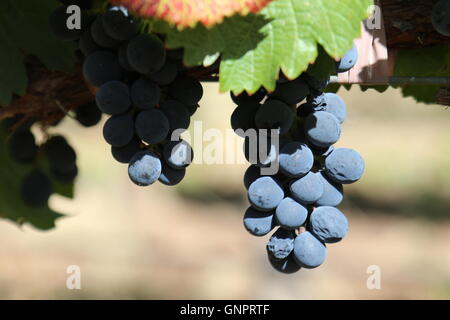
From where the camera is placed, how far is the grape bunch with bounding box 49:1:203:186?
2.58ft

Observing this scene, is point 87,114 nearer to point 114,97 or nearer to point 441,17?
point 114,97

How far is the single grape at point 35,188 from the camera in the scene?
1.20 m

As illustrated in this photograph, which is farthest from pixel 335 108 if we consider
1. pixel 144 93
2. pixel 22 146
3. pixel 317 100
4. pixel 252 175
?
pixel 22 146

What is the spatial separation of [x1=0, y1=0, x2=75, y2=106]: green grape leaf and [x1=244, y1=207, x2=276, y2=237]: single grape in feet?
1.17

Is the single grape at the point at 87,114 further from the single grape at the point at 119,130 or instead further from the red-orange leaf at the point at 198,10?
the red-orange leaf at the point at 198,10

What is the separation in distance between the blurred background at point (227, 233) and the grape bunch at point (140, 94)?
3080mm

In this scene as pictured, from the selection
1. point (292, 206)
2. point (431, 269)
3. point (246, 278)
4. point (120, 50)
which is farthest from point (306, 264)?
point (431, 269)

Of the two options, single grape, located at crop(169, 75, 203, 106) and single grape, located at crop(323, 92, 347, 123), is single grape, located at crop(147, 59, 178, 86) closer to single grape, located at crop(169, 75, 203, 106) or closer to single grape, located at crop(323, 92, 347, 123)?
single grape, located at crop(169, 75, 203, 106)

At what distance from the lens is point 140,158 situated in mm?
813

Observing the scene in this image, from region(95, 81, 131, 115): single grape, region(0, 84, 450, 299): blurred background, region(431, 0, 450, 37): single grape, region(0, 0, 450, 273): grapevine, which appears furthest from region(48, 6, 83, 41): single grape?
region(0, 84, 450, 299): blurred background

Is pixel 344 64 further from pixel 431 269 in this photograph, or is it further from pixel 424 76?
pixel 431 269

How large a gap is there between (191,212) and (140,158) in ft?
12.2

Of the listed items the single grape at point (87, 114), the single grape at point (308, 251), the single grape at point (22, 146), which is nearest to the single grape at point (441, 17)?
the single grape at point (308, 251)

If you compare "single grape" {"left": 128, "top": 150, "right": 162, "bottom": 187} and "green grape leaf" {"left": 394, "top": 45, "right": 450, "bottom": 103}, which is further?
"green grape leaf" {"left": 394, "top": 45, "right": 450, "bottom": 103}
